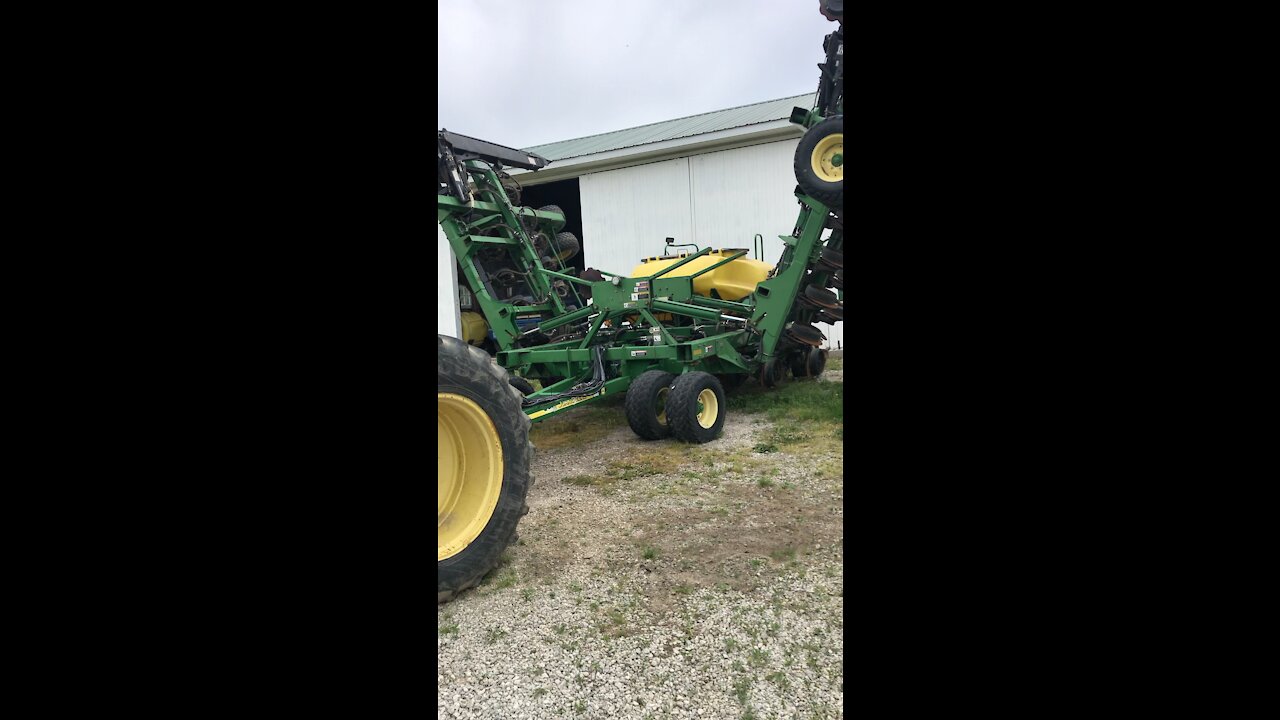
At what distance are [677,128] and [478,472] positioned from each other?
1222 centimetres

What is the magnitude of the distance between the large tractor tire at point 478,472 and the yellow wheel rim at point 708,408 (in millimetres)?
2898

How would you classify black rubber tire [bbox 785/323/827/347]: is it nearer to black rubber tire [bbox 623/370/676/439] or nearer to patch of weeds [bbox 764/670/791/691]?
black rubber tire [bbox 623/370/676/439]

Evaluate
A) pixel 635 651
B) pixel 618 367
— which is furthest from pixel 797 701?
pixel 618 367

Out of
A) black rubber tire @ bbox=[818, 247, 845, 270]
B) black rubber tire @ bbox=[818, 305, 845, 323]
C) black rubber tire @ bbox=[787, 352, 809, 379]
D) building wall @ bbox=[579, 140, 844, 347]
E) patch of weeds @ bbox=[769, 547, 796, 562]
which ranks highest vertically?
building wall @ bbox=[579, 140, 844, 347]

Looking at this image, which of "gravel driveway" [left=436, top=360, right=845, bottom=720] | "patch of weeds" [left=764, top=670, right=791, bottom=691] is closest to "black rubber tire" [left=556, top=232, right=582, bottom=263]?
"gravel driveway" [left=436, top=360, right=845, bottom=720]

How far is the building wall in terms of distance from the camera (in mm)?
11148

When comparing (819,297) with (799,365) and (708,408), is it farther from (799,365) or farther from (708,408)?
(799,365)

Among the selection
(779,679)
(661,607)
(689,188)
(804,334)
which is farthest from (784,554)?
(689,188)

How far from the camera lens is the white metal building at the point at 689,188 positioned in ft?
36.5

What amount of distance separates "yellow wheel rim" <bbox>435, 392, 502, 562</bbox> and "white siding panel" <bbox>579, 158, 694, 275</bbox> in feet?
31.2

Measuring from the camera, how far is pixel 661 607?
8.94 ft

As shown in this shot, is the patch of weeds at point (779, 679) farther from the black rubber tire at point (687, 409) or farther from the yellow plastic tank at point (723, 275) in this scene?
the yellow plastic tank at point (723, 275)

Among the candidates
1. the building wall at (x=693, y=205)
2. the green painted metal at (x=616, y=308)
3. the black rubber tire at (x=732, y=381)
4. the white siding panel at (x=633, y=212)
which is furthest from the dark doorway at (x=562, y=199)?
the black rubber tire at (x=732, y=381)
